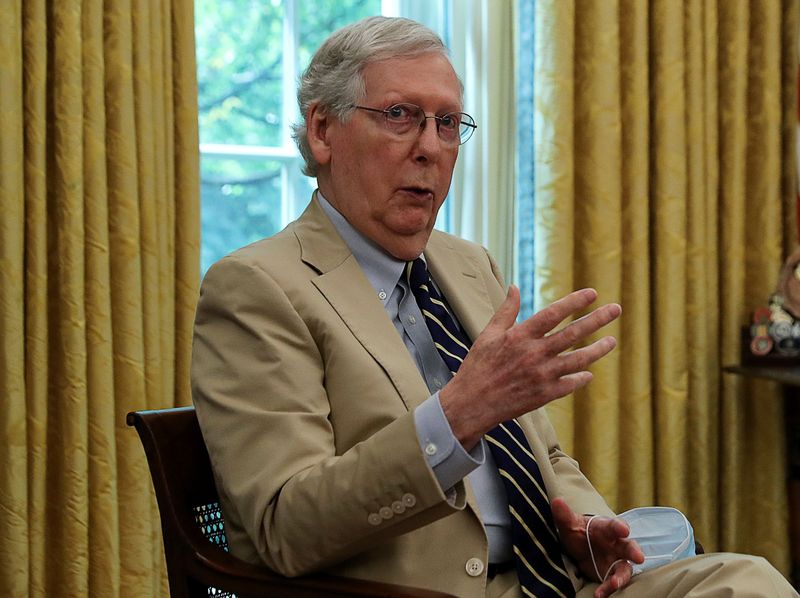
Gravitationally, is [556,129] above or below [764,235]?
above

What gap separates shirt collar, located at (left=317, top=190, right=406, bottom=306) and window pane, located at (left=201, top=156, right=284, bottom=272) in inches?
56.1

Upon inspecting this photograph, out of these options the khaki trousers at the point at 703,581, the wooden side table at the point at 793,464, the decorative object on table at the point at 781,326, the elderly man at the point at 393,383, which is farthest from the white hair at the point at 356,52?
the wooden side table at the point at 793,464

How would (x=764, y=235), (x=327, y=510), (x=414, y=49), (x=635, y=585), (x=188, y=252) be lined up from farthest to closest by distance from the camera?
(x=764, y=235), (x=188, y=252), (x=414, y=49), (x=635, y=585), (x=327, y=510)

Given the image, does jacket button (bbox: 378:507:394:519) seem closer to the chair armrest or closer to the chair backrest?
the chair armrest

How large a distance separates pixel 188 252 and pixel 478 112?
116 centimetres

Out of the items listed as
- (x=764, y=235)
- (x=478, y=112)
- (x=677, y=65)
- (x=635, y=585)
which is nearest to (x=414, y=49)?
(x=635, y=585)

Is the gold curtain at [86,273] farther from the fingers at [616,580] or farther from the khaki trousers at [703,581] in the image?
the fingers at [616,580]

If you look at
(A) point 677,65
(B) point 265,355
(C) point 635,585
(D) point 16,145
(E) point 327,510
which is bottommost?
(C) point 635,585

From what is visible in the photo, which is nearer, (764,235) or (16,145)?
(16,145)

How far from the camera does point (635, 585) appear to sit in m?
1.66

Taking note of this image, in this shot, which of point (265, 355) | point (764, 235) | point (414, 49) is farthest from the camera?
point (764, 235)

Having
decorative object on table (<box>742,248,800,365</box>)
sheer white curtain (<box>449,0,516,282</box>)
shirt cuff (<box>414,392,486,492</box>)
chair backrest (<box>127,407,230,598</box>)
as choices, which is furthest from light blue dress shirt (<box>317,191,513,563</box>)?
decorative object on table (<box>742,248,800,365</box>)

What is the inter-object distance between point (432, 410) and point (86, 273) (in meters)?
1.47

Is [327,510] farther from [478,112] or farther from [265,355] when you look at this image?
[478,112]
